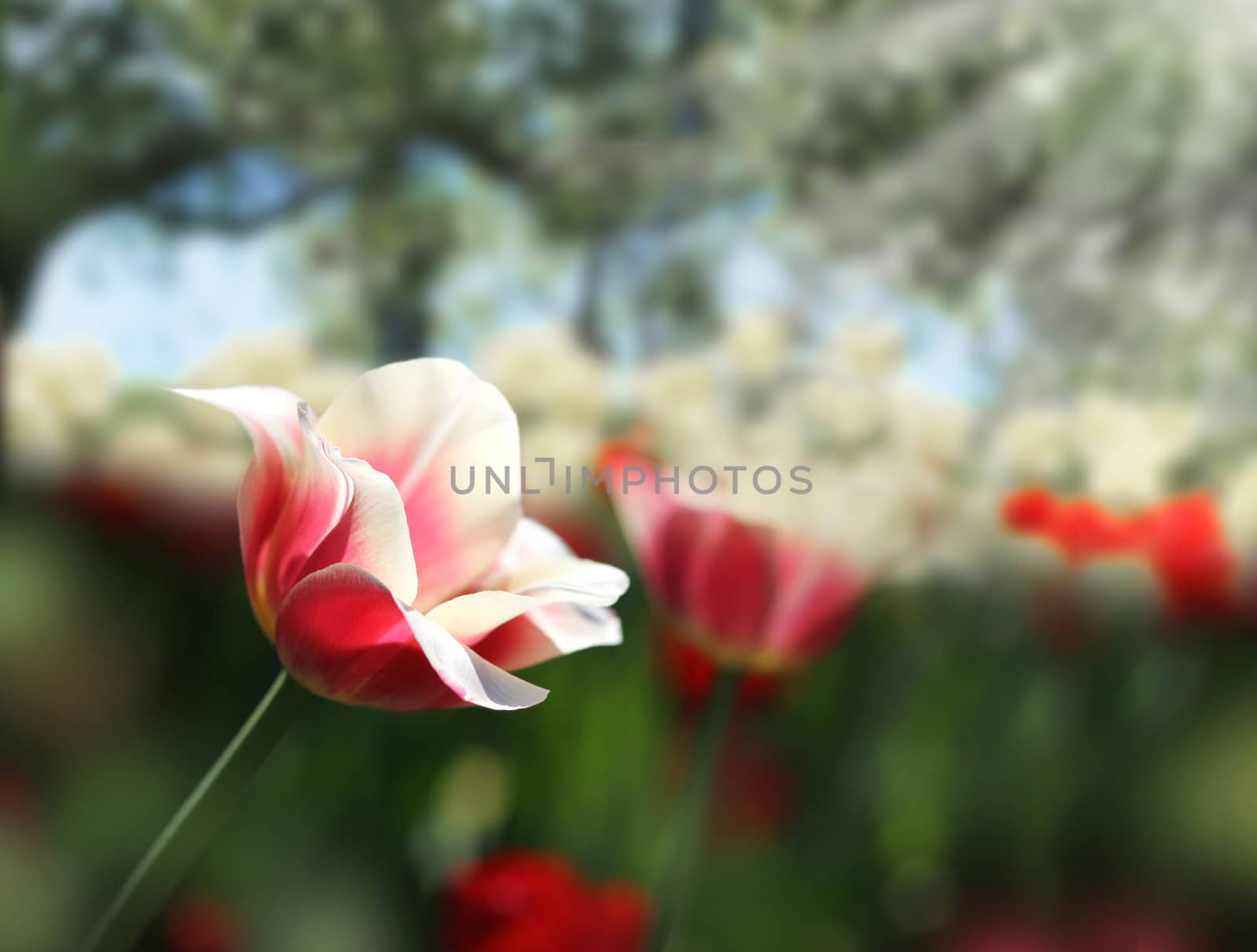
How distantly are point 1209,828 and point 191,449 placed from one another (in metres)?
0.43

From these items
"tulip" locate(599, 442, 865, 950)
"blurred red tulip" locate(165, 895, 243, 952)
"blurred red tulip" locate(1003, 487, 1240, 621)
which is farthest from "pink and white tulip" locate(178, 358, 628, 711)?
"blurred red tulip" locate(1003, 487, 1240, 621)

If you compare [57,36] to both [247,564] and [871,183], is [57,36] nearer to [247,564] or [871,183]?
[871,183]

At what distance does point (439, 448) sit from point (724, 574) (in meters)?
0.15

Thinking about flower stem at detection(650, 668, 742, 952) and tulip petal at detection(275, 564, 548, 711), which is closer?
tulip petal at detection(275, 564, 548, 711)

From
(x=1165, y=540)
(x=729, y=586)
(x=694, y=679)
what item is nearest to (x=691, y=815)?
(x=729, y=586)

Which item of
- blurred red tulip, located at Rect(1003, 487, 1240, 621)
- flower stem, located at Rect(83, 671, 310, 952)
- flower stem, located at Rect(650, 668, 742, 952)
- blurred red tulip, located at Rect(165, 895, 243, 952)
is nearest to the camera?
flower stem, located at Rect(83, 671, 310, 952)

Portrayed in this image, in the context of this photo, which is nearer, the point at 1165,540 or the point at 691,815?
the point at 691,815

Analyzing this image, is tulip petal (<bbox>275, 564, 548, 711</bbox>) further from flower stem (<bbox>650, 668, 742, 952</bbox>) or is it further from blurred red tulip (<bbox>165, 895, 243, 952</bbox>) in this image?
blurred red tulip (<bbox>165, 895, 243, 952</bbox>)

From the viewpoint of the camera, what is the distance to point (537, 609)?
12cm

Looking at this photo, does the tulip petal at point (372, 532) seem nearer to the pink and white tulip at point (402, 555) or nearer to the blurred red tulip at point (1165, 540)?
the pink and white tulip at point (402, 555)

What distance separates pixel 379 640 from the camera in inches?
4.3

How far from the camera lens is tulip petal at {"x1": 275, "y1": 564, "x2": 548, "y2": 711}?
10 cm

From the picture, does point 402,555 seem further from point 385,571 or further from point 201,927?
point 201,927

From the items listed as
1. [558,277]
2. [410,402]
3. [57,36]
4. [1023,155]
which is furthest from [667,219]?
[410,402]
